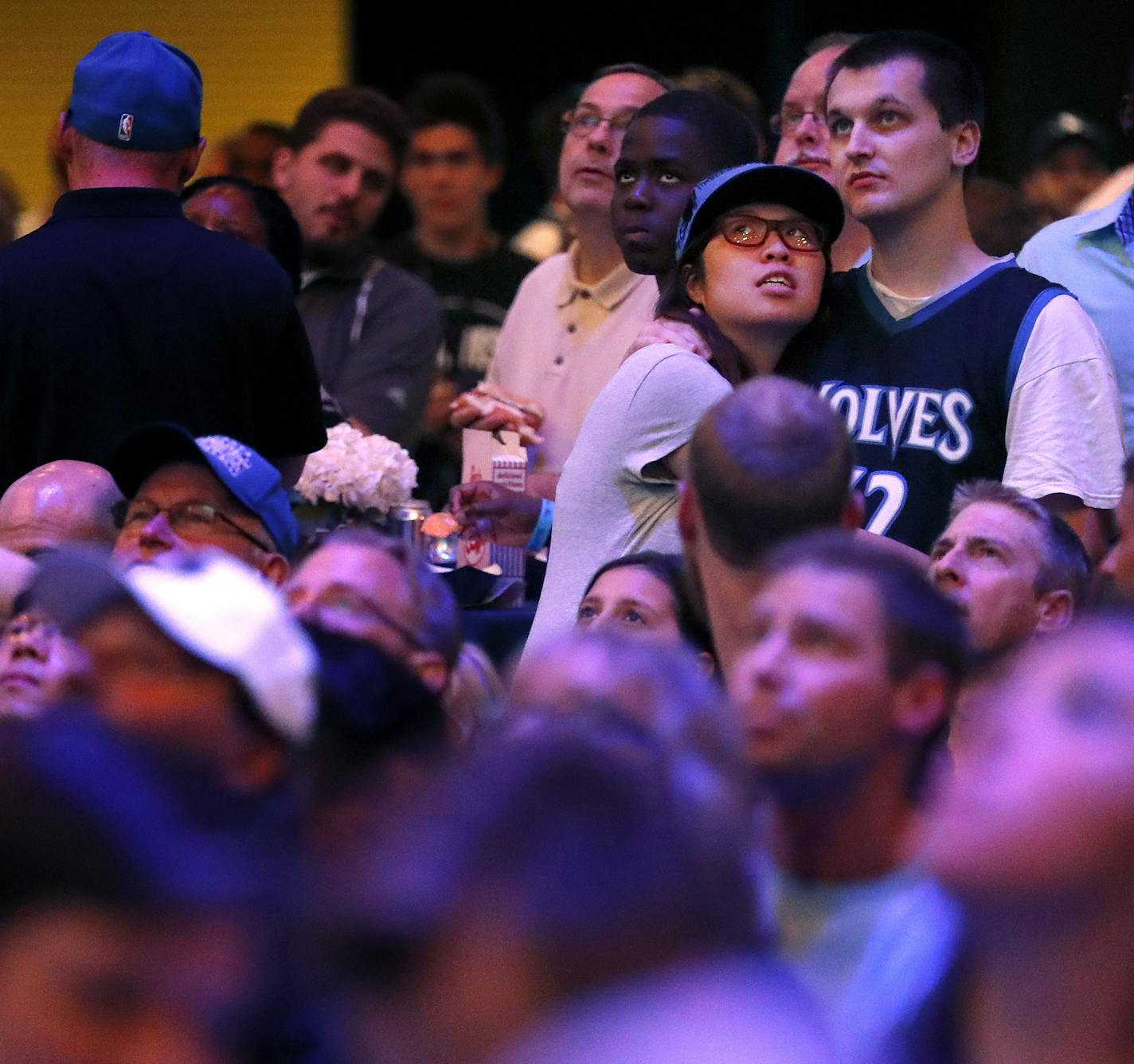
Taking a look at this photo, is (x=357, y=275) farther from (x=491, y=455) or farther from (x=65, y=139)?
(x=65, y=139)

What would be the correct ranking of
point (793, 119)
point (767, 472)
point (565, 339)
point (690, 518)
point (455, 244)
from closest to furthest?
point (767, 472), point (690, 518), point (793, 119), point (565, 339), point (455, 244)

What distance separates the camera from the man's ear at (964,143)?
4.00m

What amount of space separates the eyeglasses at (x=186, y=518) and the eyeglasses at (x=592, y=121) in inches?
80.0

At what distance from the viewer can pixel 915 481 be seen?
380 cm

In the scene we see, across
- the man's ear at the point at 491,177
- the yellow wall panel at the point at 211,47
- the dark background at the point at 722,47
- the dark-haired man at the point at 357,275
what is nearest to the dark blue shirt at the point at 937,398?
the dark-haired man at the point at 357,275

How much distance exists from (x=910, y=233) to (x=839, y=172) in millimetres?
202

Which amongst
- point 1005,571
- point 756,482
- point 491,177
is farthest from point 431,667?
point 491,177

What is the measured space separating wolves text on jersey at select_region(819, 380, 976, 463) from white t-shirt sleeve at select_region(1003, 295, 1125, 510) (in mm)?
95

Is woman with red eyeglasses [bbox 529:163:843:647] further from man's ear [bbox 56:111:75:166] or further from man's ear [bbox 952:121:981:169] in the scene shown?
man's ear [bbox 56:111:75:166]

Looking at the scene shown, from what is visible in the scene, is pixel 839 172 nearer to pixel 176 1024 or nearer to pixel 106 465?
pixel 106 465

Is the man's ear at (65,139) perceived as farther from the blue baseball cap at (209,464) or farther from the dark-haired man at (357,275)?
the dark-haired man at (357,275)

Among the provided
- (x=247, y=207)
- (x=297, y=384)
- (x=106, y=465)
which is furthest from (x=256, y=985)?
(x=247, y=207)

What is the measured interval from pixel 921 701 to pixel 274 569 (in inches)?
62.9

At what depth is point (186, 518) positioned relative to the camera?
3.65 metres
